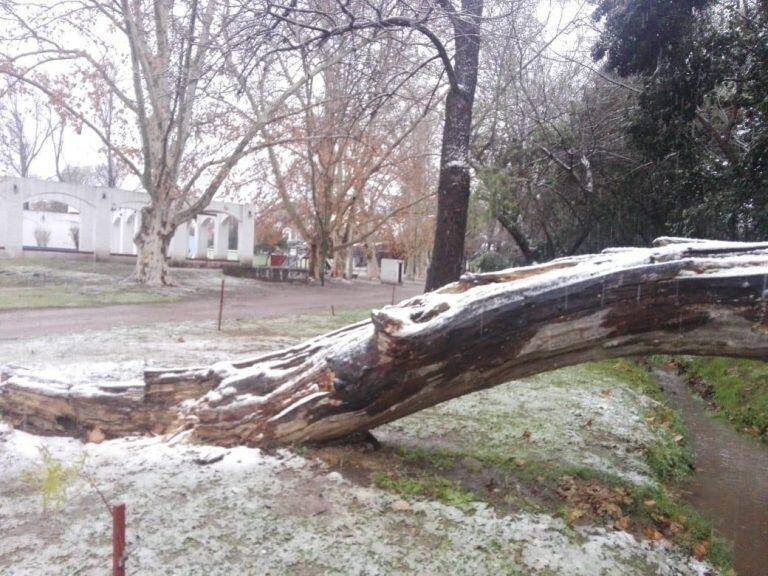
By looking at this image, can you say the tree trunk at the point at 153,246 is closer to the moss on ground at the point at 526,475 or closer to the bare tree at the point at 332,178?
the bare tree at the point at 332,178

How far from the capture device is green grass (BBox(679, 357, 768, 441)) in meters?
7.36

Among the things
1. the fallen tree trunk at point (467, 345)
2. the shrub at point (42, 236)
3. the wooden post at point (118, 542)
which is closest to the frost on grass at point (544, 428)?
the fallen tree trunk at point (467, 345)

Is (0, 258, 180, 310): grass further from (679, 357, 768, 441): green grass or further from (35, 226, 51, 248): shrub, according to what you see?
(35, 226, 51, 248): shrub

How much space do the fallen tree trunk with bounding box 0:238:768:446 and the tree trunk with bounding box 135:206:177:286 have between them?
13.9 meters

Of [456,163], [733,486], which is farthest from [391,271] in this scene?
[733,486]

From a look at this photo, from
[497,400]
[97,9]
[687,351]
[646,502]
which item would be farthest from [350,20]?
[97,9]

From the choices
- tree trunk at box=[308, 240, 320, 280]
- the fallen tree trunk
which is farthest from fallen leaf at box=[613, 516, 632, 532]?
tree trunk at box=[308, 240, 320, 280]

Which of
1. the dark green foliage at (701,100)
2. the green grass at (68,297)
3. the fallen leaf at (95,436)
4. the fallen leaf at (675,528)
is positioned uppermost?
the dark green foliage at (701,100)

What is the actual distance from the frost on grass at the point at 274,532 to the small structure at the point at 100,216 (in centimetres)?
2006

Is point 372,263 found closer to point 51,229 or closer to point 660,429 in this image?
point 51,229

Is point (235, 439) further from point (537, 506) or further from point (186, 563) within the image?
point (537, 506)

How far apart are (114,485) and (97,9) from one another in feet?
47.5

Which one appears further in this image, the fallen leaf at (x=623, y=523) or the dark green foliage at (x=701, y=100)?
the dark green foliage at (x=701, y=100)

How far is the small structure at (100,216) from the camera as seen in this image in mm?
21375
